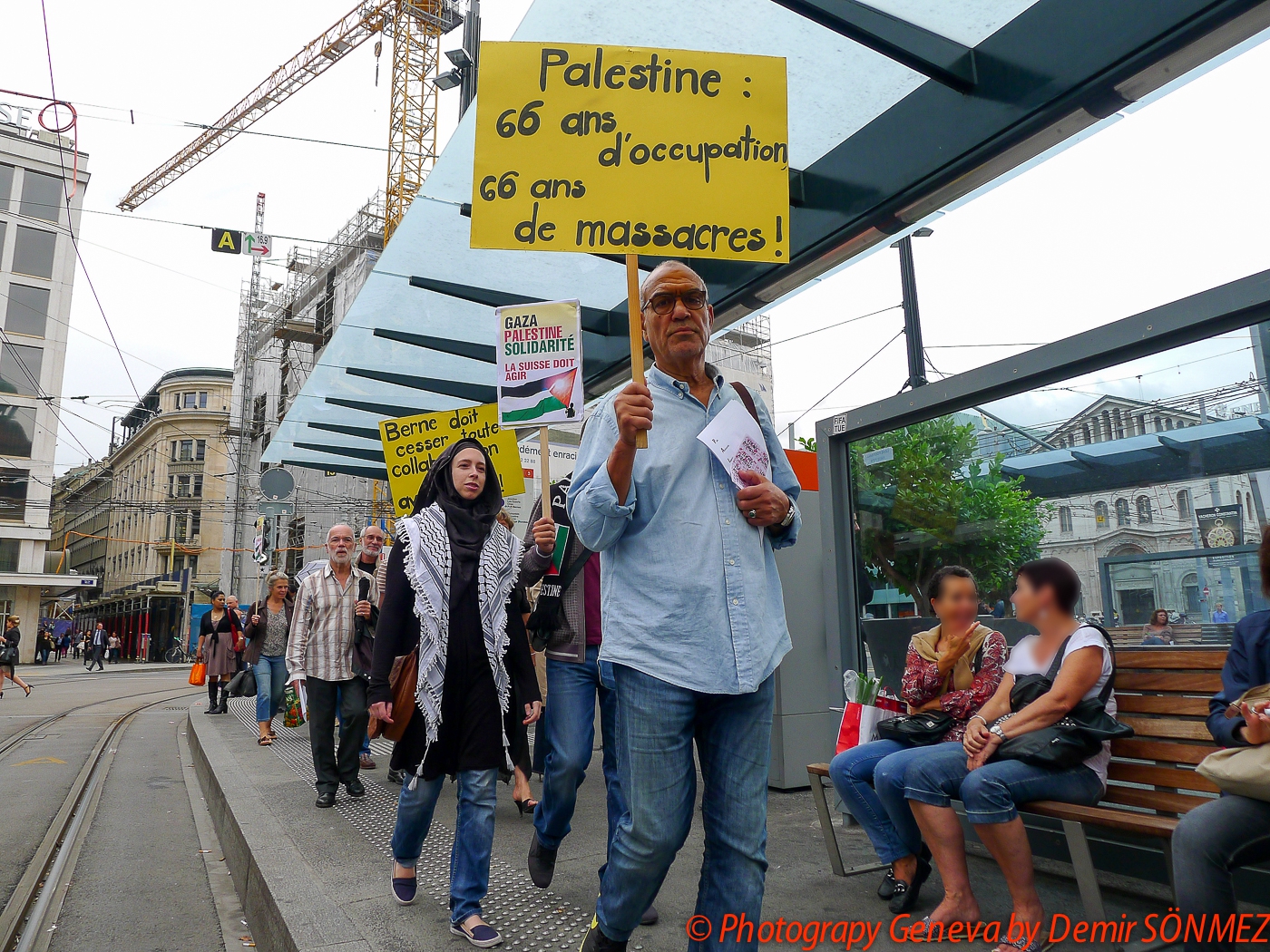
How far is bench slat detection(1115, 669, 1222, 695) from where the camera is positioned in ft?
10.7

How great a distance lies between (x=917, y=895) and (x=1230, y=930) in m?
1.22

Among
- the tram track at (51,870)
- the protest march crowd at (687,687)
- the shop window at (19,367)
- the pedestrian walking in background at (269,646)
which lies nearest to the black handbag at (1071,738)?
the protest march crowd at (687,687)

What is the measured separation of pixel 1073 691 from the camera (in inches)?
127

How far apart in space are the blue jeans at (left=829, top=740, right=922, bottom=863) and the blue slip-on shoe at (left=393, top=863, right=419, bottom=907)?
5.95ft

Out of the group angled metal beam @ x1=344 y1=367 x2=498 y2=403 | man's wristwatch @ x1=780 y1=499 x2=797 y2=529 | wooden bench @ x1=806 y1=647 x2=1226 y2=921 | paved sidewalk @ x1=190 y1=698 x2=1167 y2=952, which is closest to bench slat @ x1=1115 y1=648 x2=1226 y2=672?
wooden bench @ x1=806 y1=647 x2=1226 y2=921

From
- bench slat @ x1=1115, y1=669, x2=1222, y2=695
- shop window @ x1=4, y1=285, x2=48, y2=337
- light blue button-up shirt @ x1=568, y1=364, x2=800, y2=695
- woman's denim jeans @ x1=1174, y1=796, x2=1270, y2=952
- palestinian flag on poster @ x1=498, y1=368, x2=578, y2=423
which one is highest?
shop window @ x1=4, y1=285, x2=48, y2=337

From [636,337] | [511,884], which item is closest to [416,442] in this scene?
[511,884]

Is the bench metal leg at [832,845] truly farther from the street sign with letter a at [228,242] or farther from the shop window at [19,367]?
the shop window at [19,367]

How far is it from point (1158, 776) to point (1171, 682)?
0.35 meters

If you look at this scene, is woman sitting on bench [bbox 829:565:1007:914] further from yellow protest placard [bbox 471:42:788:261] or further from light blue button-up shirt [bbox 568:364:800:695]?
yellow protest placard [bbox 471:42:788:261]

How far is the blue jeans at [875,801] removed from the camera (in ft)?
11.6

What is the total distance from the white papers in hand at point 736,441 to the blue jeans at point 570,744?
1.60 m

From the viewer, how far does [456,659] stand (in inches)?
143

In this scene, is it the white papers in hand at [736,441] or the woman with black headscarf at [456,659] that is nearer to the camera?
the white papers in hand at [736,441]
